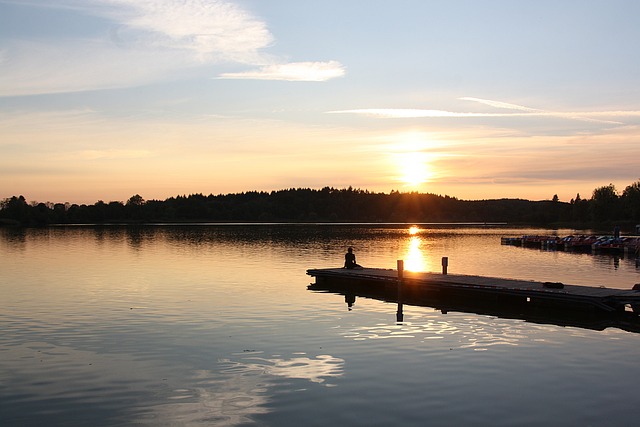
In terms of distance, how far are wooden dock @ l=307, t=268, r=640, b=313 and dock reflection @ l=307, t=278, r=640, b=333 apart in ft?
0.54

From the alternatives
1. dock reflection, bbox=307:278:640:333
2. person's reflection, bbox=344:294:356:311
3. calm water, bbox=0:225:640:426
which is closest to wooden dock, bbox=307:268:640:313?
dock reflection, bbox=307:278:640:333

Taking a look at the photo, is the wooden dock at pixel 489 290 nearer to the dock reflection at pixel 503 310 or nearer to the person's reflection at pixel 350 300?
the dock reflection at pixel 503 310

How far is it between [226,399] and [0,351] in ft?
34.3

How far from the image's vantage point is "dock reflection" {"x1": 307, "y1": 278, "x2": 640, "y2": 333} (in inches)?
1125

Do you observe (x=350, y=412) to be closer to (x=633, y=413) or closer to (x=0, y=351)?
(x=633, y=413)

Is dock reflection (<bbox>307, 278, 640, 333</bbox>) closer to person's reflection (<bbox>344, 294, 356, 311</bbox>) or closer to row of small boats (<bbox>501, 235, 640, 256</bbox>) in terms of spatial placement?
person's reflection (<bbox>344, 294, 356, 311</bbox>)

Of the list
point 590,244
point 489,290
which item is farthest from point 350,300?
point 590,244

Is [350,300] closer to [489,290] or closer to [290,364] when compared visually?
[489,290]

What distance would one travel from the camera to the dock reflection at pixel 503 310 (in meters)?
28.6

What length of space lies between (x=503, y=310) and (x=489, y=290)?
2.30 m

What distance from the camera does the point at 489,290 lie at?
34469 mm

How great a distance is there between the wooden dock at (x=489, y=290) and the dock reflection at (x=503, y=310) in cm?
17

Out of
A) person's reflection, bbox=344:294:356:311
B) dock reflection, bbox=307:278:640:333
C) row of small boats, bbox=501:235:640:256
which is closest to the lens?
dock reflection, bbox=307:278:640:333

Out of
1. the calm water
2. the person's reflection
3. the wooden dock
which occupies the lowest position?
the person's reflection
